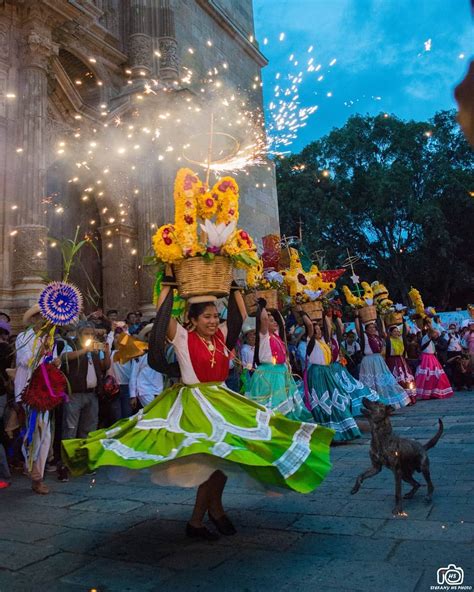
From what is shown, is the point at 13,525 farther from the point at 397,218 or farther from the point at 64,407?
the point at 397,218

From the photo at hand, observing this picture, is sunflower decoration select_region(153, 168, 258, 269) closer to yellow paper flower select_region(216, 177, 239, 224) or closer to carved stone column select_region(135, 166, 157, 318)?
yellow paper flower select_region(216, 177, 239, 224)

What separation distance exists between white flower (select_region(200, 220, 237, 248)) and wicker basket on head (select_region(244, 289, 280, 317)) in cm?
271

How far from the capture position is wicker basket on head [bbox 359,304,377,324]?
9.89 meters

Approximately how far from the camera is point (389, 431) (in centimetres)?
418

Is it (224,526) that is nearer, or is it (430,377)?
(224,526)

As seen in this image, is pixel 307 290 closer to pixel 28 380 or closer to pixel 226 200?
pixel 226 200

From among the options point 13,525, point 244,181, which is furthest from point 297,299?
point 244,181

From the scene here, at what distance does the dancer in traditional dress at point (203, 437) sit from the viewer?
10.3ft

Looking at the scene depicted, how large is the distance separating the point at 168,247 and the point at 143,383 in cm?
455

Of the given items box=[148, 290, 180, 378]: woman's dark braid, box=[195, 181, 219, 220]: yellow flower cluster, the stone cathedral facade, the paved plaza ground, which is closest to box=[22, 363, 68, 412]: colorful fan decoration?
the paved plaza ground

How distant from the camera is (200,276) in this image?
12.6 feet

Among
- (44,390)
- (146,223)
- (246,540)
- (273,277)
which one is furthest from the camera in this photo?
(146,223)

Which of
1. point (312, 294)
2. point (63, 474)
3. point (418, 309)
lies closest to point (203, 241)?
point (63, 474)

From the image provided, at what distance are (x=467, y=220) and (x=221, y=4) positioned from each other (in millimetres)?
19000
